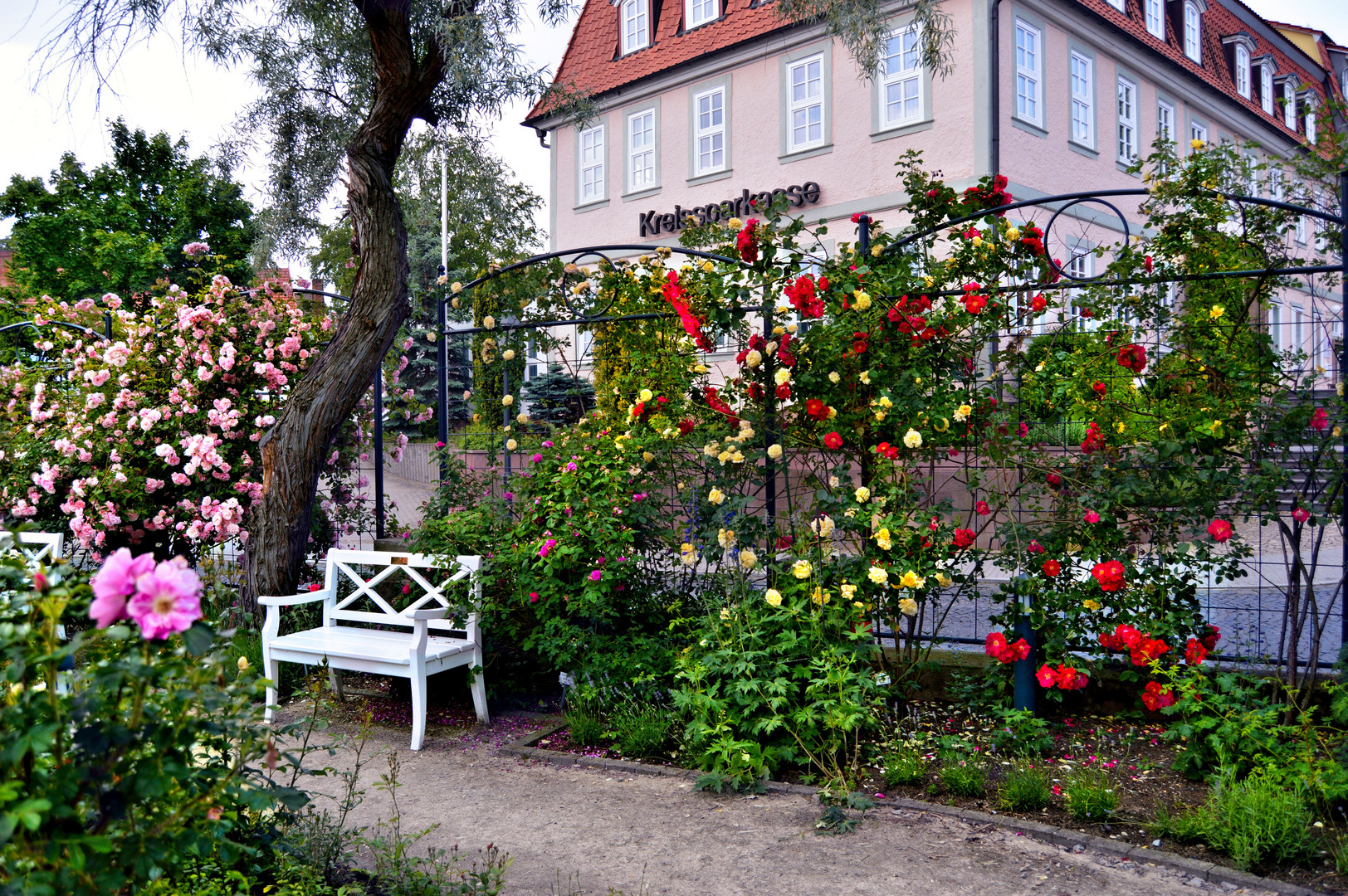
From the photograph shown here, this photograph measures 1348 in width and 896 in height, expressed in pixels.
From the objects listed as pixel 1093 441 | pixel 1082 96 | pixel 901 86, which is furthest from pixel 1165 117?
pixel 1093 441

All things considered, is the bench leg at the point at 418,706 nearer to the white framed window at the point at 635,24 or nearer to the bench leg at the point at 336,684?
the bench leg at the point at 336,684

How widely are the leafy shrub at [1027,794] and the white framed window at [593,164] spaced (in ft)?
56.7

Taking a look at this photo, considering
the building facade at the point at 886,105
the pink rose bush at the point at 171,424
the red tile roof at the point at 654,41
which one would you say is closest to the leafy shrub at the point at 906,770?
the pink rose bush at the point at 171,424

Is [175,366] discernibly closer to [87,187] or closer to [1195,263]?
[1195,263]

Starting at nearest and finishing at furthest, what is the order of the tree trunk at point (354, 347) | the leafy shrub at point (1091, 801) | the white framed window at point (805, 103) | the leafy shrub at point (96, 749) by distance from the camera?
1. the leafy shrub at point (96, 749)
2. the leafy shrub at point (1091, 801)
3. the tree trunk at point (354, 347)
4. the white framed window at point (805, 103)

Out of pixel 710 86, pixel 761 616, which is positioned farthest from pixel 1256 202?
pixel 710 86

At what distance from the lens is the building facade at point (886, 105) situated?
1414cm

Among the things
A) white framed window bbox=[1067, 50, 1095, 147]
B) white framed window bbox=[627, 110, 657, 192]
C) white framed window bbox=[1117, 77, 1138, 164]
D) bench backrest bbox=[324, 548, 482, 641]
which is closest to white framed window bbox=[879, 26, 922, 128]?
white framed window bbox=[1067, 50, 1095, 147]

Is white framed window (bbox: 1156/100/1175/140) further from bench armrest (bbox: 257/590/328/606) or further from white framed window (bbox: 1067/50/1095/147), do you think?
bench armrest (bbox: 257/590/328/606)

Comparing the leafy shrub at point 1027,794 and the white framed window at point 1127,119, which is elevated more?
the white framed window at point 1127,119

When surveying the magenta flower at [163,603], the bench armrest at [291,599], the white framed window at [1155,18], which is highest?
the white framed window at [1155,18]

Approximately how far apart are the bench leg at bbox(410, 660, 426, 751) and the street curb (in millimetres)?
381

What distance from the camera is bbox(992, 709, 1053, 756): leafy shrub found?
13.5 feet

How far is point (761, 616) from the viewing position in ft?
14.3
